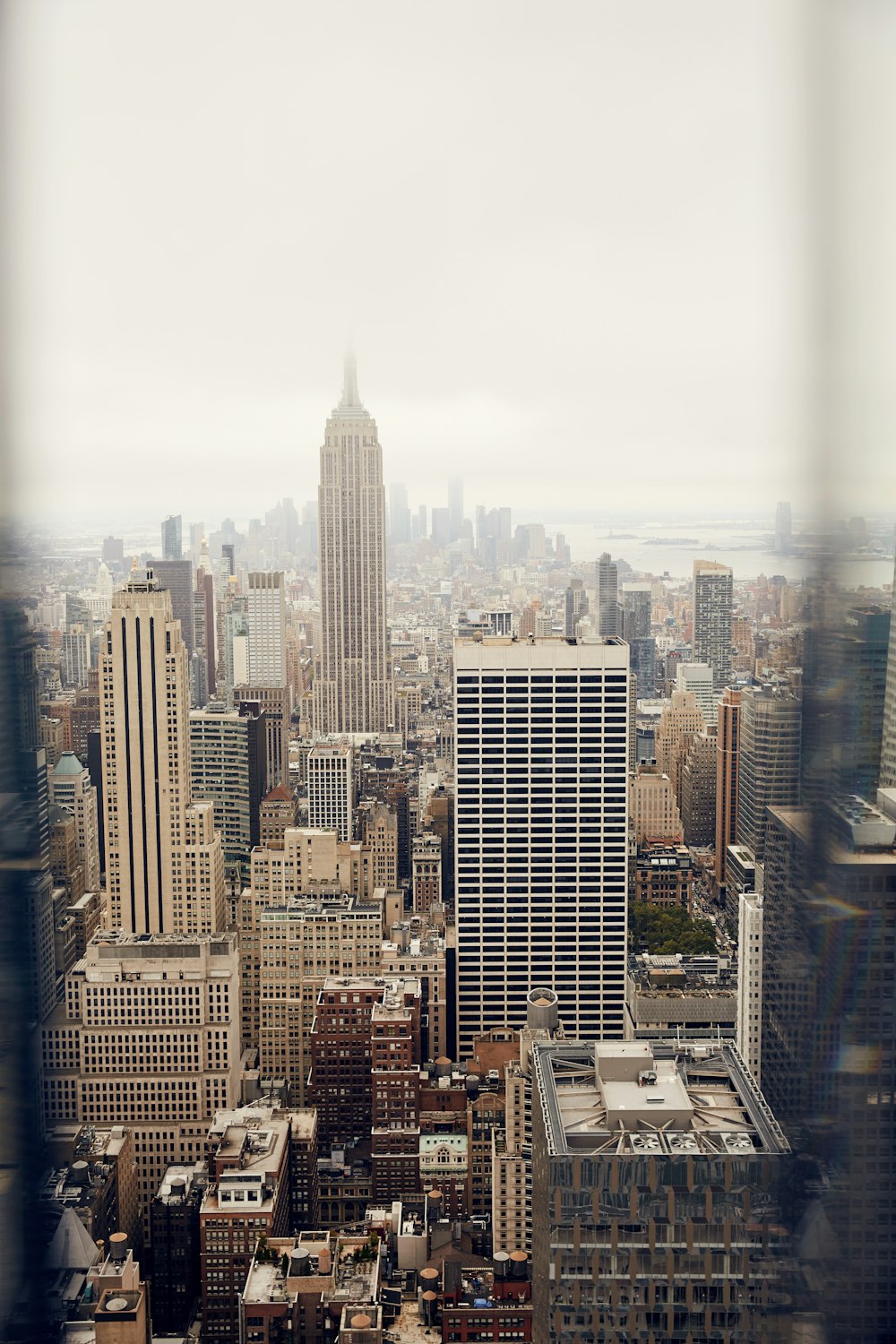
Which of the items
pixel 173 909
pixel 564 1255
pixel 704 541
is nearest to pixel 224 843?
pixel 173 909

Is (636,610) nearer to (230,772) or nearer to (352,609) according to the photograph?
(230,772)

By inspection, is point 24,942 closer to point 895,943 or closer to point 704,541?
point 895,943

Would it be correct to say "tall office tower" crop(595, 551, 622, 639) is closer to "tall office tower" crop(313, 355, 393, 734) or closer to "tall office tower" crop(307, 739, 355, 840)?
"tall office tower" crop(307, 739, 355, 840)

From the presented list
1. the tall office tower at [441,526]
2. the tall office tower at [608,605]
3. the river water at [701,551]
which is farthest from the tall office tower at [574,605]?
the tall office tower at [441,526]

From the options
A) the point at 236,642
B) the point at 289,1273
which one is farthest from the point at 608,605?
the point at 289,1273

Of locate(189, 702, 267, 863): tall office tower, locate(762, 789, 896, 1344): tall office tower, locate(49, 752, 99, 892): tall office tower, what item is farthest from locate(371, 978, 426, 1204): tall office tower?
locate(762, 789, 896, 1344): tall office tower
